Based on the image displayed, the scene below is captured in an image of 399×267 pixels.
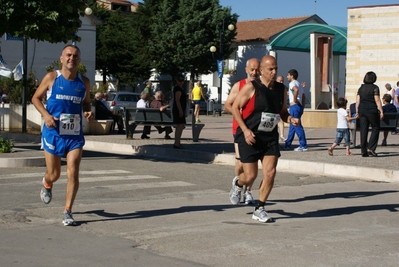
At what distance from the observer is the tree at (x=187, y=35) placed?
65438mm

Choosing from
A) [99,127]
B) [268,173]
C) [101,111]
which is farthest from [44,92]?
[101,111]

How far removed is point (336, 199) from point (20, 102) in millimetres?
15764

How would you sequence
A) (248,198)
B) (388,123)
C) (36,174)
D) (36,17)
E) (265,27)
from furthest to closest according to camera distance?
(265,27) < (388,123) < (36,17) < (36,174) < (248,198)

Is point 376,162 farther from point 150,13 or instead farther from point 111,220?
point 150,13

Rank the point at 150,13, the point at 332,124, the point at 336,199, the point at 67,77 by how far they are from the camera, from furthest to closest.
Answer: the point at 150,13 < the point at 332,124 < the point at 336,199 < the point at 67,77

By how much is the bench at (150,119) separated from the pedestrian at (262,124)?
10695 mm

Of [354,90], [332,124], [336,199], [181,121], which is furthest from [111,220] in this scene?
[354,90]

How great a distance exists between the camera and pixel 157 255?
670 centimetres

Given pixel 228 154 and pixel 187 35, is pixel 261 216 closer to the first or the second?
pixel 228 154

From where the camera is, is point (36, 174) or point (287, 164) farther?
point (287, 164)

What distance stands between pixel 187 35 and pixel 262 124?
57807mm

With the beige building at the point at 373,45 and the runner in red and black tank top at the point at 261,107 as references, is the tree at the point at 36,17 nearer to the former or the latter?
the runner in red and black tank top at the point at 261,107

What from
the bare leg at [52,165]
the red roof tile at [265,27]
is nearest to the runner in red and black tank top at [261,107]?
the bare leg at [52,165]

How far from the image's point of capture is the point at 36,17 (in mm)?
14031
